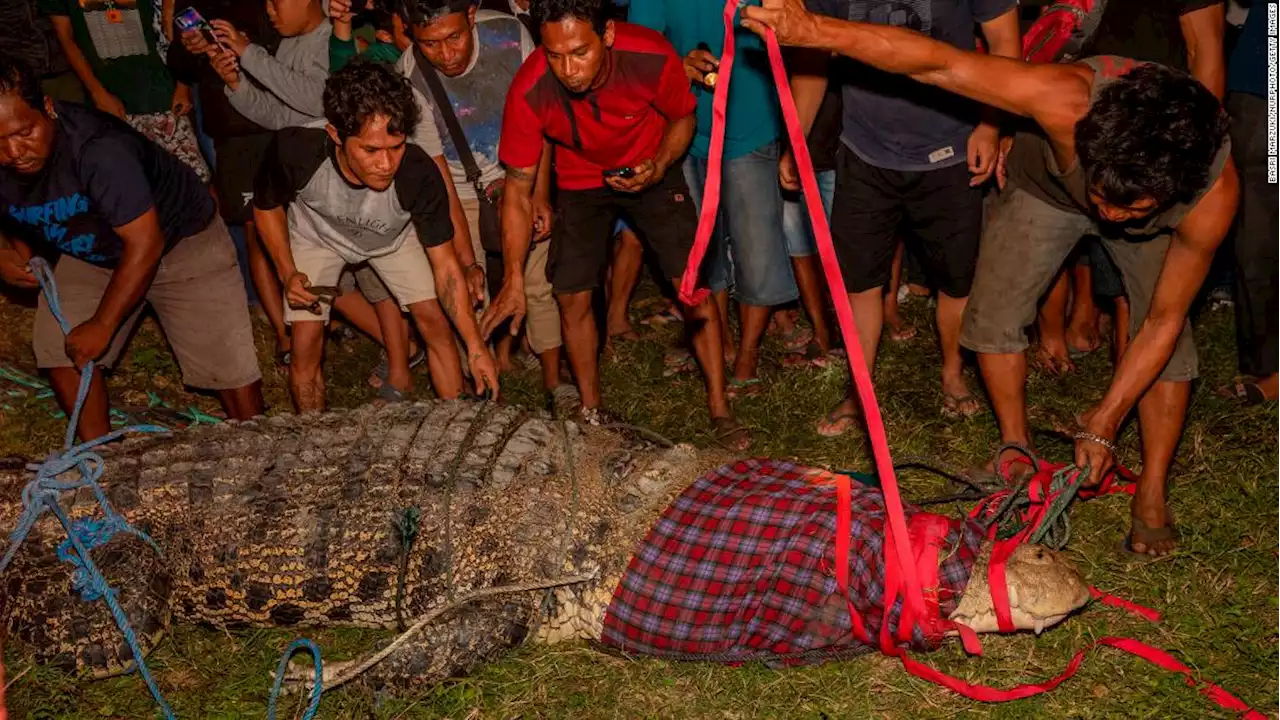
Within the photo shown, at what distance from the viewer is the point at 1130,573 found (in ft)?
12.8

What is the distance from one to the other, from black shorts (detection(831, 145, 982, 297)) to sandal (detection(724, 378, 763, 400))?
2.55 feet

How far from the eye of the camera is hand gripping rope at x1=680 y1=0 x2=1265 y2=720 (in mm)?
2918

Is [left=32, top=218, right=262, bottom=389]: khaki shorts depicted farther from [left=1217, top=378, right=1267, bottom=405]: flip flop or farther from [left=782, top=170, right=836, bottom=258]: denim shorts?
[left=1217, top=378, right=1267, bottom=405]: flip flop

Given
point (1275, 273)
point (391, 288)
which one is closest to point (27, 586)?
point (391, 288)

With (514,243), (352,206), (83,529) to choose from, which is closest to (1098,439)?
(514,243)

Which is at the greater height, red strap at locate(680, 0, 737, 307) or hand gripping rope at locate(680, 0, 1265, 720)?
red strap at locate(680, 0, 737, 307)

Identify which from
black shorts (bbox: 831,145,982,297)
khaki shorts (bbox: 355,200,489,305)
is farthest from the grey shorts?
khaki shorts (bbox: 355,200,489,305)

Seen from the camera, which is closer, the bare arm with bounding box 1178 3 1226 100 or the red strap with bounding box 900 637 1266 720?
the red strap with bounding box 900 637 1266 720

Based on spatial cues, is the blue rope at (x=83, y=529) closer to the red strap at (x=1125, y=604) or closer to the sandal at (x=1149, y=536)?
the red strap at (x=1125, y=604)

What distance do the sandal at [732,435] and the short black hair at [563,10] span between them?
1812mm

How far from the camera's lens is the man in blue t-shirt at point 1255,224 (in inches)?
170

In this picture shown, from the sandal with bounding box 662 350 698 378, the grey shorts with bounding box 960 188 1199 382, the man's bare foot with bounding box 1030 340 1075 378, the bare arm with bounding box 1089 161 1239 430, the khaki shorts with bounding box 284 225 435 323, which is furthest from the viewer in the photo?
the sandal with bounding box 662 350 698 378

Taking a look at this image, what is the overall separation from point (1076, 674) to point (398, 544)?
2183mm

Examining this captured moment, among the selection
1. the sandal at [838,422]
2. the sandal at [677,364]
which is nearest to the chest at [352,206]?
the sandal at [677,364]
